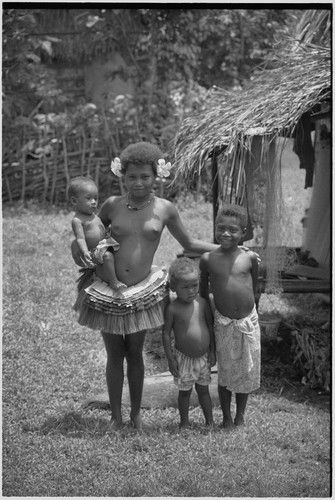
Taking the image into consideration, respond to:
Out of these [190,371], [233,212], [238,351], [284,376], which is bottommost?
[284,376]

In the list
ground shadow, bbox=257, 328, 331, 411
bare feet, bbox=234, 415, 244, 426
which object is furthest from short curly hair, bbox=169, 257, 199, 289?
ground shadow, bbox=257, 328, 331, 411

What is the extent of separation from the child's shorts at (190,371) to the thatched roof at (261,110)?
147 cm

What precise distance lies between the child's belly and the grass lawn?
1.52 feet

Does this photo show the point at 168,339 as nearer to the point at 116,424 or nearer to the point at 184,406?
the point at 184,406

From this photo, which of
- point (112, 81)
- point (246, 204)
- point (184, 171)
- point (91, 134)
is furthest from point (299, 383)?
point (112, 81)

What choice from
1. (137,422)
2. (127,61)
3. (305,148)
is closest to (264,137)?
(305,148)

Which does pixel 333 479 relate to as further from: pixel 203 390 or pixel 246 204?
pixel 246 204

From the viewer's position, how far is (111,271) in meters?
3.95

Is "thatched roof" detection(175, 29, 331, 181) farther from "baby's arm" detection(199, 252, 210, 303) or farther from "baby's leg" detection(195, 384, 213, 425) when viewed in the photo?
"baby's leg" detection(195, 384, 213, 425)

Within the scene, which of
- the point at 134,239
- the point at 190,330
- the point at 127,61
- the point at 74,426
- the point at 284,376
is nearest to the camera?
the point at 134,239

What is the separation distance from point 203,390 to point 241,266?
2.53ft

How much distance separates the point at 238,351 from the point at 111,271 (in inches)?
35.6

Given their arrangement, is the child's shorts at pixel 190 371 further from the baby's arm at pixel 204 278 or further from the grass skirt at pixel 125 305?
the baby's arm at pixel 204 278

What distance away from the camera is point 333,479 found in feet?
10.2
